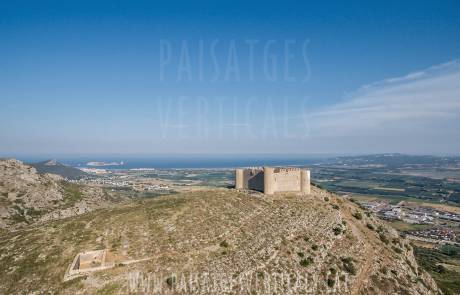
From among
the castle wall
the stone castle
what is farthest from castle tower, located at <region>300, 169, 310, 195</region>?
the castle wall

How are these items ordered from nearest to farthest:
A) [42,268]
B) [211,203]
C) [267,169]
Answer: [42,268] < [211,203] < [267,169]

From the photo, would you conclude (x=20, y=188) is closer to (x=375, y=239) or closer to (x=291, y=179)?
(x=291, y=179)

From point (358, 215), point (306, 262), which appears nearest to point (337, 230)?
point (306, 262)

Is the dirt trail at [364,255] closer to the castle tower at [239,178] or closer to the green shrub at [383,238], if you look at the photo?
the green shrub at [383,238]

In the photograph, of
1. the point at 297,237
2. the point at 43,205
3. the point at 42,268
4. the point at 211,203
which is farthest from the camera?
the point at 43,205

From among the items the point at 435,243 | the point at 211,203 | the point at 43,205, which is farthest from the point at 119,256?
the point at 435,243

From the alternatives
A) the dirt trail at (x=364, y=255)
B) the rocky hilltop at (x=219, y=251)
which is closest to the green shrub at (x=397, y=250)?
the rocky hilltop at (x=219, y=251)

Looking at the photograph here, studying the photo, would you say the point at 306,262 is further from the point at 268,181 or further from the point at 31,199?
the point at 31,199
